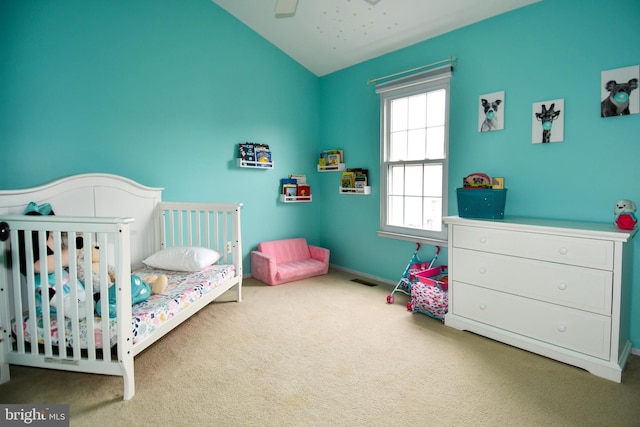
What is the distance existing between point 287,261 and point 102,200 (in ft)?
6.65

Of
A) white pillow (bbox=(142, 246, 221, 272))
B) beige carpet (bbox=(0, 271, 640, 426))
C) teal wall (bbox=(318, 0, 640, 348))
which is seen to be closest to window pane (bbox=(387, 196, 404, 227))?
teal wall (bbox=(318, 0, 640, 348))

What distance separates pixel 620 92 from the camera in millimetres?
2189

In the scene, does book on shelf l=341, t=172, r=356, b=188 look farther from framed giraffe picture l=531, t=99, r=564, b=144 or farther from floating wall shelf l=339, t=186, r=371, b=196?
framed giraffe picture l=531, t=99, r=564, b=144

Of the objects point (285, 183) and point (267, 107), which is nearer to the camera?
point (267, 107)

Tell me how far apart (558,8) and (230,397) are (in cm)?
328

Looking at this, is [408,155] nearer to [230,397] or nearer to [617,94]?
[617,94]

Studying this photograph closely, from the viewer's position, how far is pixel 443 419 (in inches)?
63.0

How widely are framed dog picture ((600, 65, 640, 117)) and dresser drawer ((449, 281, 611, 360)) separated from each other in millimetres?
1311

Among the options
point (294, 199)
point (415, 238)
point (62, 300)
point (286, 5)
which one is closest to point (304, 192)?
point (294, 199)

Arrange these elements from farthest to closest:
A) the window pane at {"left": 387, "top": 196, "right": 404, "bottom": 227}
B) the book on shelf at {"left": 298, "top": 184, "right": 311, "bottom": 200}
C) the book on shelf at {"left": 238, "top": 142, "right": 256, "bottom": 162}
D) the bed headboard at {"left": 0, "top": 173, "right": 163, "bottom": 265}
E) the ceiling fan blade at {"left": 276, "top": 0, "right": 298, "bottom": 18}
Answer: the book on shelf at {"left": 298, "top": 184, "right": 311, "bottom": 200} → the book on shelf at {"left": 238, "top": 142, "right": 256, "bottom": 162} → the window pane at {"left": 387, "top": 196, "right": 404, "bottom": 227} → the bed headboard at {"left": 0, "top": 173, "right": 163, "bottom": 265} → the ceiling fan blade at {"left": 276, "top": 0, "right": 298, "bottom": 18}

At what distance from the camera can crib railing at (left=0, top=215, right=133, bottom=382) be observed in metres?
1.66

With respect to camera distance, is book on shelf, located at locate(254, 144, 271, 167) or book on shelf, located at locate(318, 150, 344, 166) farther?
book on shelf, located at locate(318, 150, 344, 166)

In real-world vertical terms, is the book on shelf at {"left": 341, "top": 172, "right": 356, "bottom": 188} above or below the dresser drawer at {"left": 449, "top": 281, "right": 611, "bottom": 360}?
above

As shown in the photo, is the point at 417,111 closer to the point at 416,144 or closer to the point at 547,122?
the point at 416,144
